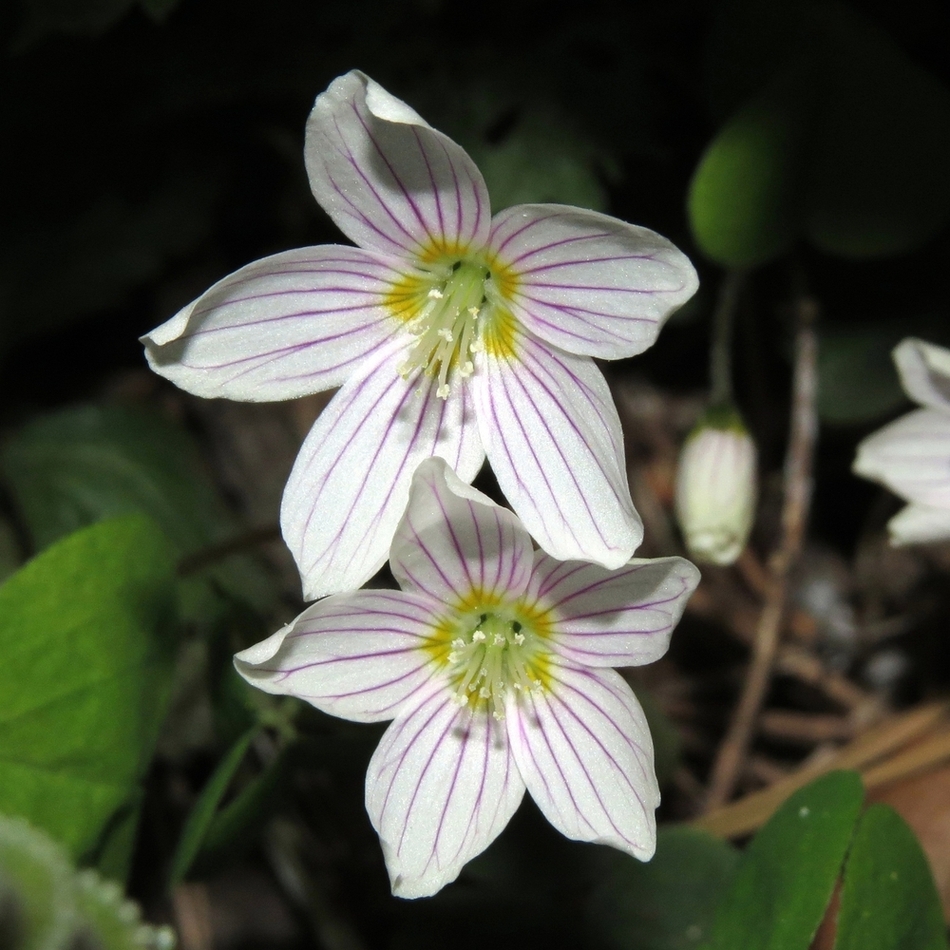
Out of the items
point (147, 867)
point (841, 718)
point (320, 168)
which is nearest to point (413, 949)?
point (147, 867)

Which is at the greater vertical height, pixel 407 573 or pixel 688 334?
pixel 407 573

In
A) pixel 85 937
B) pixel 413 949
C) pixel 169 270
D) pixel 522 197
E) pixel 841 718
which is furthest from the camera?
pixel 169 270

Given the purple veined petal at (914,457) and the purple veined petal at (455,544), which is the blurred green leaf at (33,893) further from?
the purple veined petal at (914,457)

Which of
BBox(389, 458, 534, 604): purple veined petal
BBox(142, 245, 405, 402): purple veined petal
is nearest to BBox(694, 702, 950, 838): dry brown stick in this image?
BBox(389, 458, 534, 604): purple veined petal

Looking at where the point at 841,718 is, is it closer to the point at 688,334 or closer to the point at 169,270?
the point at 688,334

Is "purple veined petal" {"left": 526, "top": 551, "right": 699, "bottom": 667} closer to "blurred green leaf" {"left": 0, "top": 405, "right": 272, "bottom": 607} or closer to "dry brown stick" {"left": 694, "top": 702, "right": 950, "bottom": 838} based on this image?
"dry brown stick" {"left": 694, "top": 702, "right": 950, "bottom": 838}

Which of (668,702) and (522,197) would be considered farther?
(668,702)

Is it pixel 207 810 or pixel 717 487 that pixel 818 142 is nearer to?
pixel 717 487

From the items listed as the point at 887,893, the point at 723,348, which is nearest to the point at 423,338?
the point at 723,348
